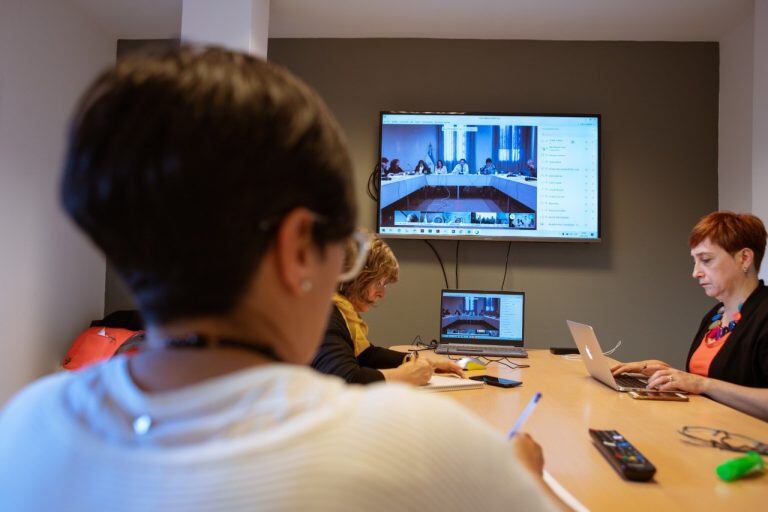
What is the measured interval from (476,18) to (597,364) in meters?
2.29

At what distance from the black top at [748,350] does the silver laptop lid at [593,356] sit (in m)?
0.44

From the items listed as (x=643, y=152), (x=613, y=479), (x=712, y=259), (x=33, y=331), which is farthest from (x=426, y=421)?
(x=643, y=152)

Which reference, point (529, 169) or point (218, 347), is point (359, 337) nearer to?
point (218, 347)

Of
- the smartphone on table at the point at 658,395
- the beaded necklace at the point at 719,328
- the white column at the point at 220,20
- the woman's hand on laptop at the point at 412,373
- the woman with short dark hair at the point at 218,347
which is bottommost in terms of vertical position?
the smartphone on table at the point at 658,395

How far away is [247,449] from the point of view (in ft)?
1.16

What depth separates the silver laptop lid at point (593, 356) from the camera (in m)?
1.84

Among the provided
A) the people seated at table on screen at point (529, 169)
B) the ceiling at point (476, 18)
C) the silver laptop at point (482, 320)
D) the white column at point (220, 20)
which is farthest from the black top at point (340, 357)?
the ceiling at point (476, 18)

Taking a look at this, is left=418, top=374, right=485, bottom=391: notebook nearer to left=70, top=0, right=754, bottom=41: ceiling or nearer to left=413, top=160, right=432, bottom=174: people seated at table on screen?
left=413, top=160, right=432, bottom=174: people seated at table on screen

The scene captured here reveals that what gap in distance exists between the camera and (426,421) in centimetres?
40

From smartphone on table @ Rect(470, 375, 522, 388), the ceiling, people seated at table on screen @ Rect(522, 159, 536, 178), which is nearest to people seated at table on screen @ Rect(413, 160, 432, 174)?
people seated at table on screen @ Rect(522, 159, 536, 178)

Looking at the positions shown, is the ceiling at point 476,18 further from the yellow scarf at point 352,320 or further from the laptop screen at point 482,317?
the yellow scarf at point 352,320

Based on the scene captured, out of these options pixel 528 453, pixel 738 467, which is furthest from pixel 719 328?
pixel 528 453

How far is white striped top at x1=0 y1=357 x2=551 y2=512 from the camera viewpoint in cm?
35

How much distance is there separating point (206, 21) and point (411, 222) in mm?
1656
